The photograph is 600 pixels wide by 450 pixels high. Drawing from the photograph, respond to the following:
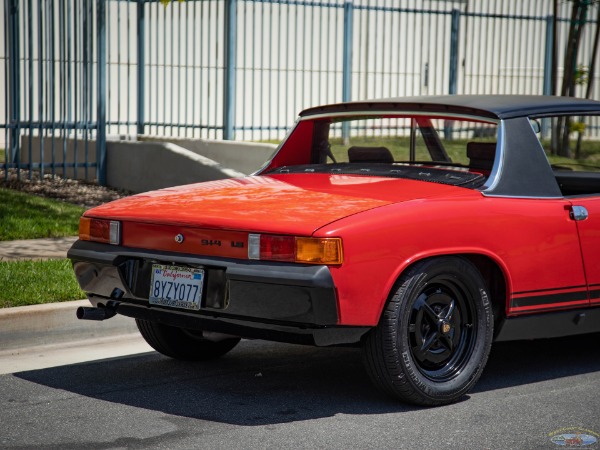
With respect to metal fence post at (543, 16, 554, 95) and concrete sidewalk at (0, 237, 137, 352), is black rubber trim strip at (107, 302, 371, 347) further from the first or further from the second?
metal fence post at (543, 16, 554, 95)

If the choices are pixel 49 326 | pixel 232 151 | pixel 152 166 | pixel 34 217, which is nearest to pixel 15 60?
pixel 152 166

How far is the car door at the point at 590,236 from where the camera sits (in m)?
5.73

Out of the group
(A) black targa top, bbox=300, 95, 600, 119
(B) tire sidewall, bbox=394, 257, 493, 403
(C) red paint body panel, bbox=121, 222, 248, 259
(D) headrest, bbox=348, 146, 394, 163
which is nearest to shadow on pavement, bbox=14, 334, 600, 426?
(B) tire sidewall, bbox=394, 257, 493, 403

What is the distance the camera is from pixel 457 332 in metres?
5.37

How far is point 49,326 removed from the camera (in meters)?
6.78

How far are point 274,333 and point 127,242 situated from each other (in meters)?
0.92

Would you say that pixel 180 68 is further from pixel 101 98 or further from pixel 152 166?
pixel 152 166

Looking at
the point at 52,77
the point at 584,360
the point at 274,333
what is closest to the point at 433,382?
the point at 274,333

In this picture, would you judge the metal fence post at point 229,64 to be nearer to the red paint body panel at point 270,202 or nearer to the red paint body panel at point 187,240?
the red paint body panel at point 270,202

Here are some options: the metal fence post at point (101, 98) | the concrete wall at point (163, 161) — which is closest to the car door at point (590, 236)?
the concrete wall at point (163, 161)

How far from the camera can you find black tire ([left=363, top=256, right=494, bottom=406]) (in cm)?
501

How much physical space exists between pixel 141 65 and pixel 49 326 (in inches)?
362

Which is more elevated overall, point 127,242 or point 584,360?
point 127,242

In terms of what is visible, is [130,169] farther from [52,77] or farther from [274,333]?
[274,333]
